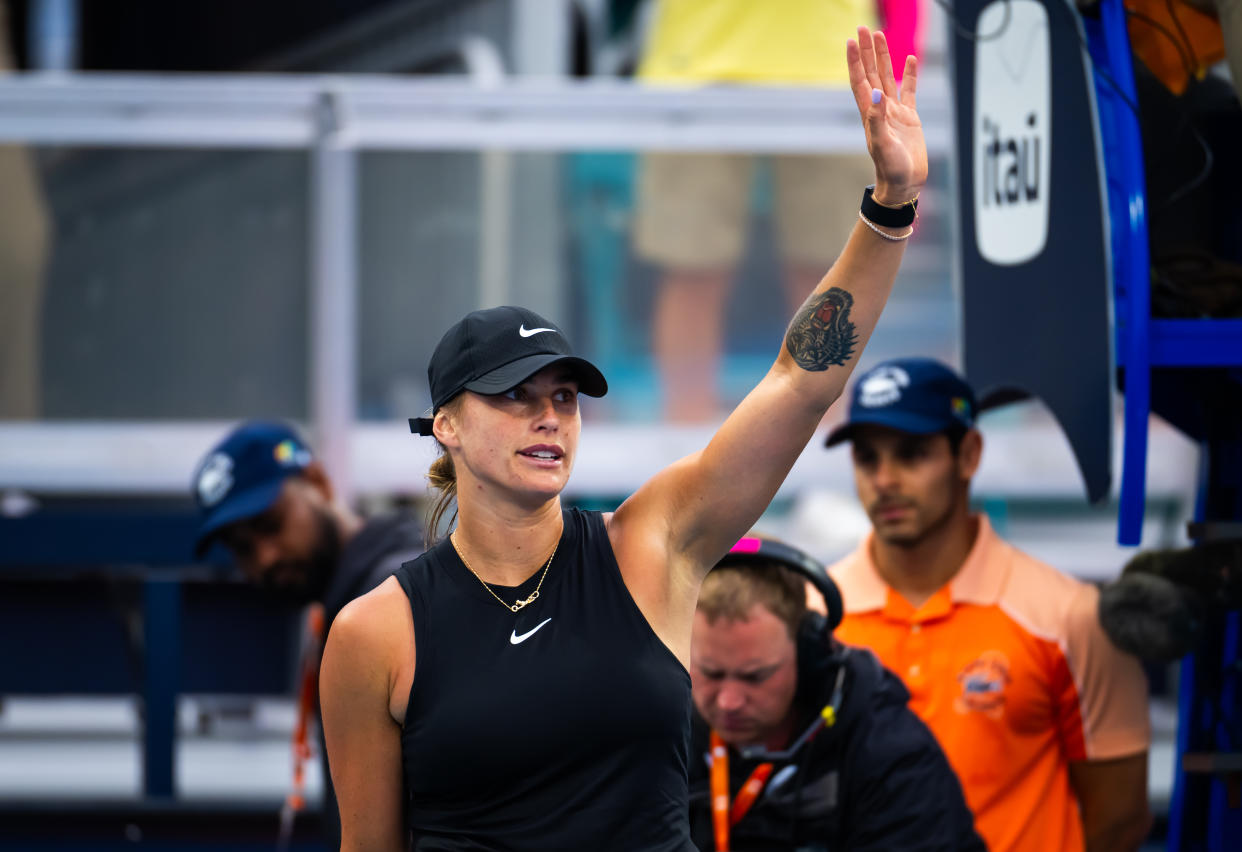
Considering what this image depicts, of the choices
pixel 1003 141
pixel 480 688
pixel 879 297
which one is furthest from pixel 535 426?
pixel 1003 141

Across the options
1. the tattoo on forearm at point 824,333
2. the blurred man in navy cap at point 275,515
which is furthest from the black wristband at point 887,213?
the blurred man in navy cap at point 275,515

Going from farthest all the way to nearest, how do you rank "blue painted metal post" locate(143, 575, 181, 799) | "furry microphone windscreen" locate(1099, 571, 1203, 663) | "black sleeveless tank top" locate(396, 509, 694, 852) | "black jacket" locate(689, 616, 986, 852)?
"blue painted metal post" locate(143, 575, 181, 799), "furry microphone windscreen" locate(1099, 571, 1203, 663), "black jacket" locate(689, 616, 986, 852), "black sleeveless tank top" locate(396, 509, 694, 852)

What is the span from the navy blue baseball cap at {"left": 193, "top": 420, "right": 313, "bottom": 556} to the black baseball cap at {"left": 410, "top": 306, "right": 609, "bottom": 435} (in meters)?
1.54

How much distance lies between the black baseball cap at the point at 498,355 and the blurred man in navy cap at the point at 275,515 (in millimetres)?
1445

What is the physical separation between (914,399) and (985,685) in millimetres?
613

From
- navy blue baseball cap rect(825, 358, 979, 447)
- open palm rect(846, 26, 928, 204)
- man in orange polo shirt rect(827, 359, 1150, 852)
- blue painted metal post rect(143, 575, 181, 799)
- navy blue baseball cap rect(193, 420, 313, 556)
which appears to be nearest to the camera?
open palm rect(846, 26, 928, 204)

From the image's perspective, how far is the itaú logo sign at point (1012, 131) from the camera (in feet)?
9.32

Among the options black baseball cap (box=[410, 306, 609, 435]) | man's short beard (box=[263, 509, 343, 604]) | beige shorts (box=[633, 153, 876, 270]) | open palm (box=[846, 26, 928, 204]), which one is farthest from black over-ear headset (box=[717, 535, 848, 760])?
beige shorts (box=[633, 153, 876, 270])

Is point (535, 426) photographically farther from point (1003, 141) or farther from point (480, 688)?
point (1003, 141)

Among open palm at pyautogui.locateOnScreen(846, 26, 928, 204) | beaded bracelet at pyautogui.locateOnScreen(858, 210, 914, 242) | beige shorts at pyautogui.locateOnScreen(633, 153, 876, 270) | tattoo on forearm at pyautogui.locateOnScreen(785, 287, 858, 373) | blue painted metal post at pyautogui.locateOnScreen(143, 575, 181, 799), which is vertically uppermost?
beige shorts at pyautogui.locateOnScreen(633, 153, 876, 270)

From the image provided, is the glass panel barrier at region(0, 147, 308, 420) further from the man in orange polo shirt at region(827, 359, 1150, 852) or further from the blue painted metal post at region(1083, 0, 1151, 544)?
the blue painted metal post at region(1083, 0, 1151, 544)

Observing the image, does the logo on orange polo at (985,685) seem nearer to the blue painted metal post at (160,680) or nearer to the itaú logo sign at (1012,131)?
the itaú logo sign at (1012,131)

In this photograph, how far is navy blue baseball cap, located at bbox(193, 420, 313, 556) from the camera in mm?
3465

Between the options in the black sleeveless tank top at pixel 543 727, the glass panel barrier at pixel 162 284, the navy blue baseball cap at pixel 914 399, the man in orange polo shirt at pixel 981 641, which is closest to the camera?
the black sleeveless tank top at pixel 543 727
